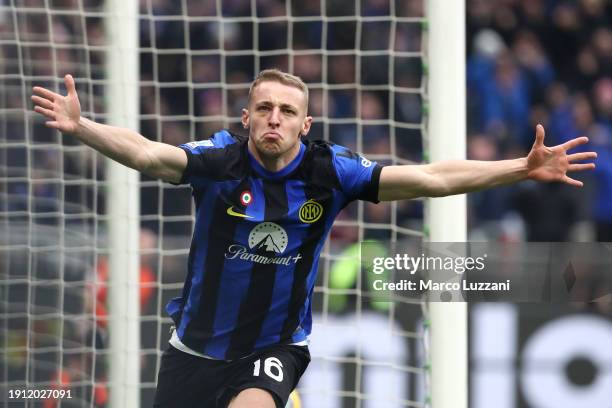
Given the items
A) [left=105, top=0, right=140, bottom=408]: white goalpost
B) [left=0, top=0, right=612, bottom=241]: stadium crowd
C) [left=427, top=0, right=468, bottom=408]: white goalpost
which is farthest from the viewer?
[left=0, top=0, right=612, bottom=241]: stadium crowd

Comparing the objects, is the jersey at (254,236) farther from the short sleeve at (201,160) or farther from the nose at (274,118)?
the nose at (274,118)

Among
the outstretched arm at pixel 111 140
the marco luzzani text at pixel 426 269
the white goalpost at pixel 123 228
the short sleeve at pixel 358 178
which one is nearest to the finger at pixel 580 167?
the short sleeve at pixel 358 178

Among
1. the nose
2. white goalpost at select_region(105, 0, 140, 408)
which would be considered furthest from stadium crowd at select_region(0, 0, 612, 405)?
the nose

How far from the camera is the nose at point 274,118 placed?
573cm

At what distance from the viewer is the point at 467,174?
591 centimetres

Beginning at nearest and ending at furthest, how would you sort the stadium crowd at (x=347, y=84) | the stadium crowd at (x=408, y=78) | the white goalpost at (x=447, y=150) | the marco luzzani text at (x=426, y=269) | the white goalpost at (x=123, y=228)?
the white goalpost at (x=447, y=150)
the marco luzzani text at (x=426, y=269)
the white goalpost at (x=123, y=228)
the stadium crowd at (x=347, y=84)
the stadium crowd at (x=408, y=78)

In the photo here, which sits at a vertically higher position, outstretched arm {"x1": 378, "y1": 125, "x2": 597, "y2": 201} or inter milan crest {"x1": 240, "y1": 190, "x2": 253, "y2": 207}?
outstretched arm {"x1": 378, "y1": 125, "x2": 597, "y2": 201}

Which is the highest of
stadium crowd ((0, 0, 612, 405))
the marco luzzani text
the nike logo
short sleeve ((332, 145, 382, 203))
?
stadium crowd ((0, 0, 612, 405))

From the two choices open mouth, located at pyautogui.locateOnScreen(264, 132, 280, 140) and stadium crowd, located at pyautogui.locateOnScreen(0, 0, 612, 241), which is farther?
stadium crowd, located at pyautogui.locateOnScreen(0, 0, 612, 241)

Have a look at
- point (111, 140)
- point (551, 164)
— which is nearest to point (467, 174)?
point (551, 164)

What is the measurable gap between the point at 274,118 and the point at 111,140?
0.74m

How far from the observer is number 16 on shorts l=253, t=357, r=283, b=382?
574 cm

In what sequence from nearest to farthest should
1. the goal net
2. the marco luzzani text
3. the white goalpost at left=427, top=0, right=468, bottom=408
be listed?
the white goalpost at left=427, top=0, right=468, bottom=408 < the marco luzzani text < the goal net
